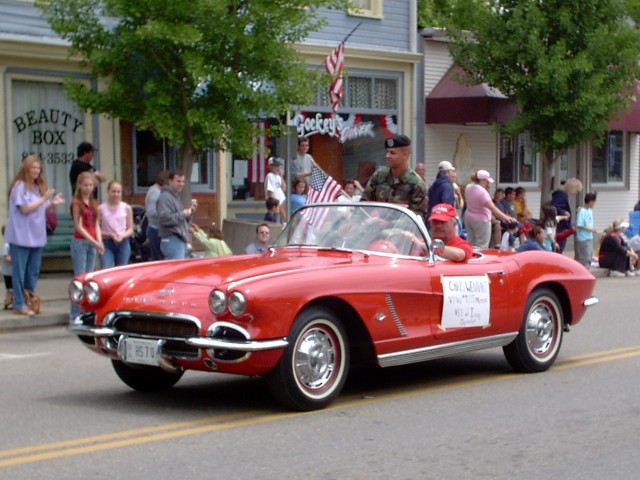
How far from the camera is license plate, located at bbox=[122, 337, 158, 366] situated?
23.4 feet

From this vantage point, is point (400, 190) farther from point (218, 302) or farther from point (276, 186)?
point (276, 186)

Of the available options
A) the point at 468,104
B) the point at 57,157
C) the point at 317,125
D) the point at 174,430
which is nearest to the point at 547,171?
the point at 468,104

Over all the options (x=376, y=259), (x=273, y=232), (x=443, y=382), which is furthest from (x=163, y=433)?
(x=273, y=232)

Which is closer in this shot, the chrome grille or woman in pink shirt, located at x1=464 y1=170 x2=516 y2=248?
the chrome grille

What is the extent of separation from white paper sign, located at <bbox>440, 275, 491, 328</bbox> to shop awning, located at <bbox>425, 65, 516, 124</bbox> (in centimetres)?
1411

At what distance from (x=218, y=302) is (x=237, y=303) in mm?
135

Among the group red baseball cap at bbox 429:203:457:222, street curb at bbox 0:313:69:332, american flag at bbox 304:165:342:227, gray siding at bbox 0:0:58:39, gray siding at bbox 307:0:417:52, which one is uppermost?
gray siding at bbox 307:0:417:52

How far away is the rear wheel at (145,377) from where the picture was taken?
26.2 ft

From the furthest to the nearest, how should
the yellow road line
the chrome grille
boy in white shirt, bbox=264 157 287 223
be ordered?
boy in white shirt, bbox=264 157 287 223
the chrome grille
the yellow road line

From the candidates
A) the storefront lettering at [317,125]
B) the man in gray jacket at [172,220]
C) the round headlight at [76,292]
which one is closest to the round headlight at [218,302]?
the round headlight at [76,292]

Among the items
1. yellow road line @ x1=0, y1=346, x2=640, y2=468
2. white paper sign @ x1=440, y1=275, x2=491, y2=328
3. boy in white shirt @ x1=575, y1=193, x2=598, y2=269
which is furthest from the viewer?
boy in white shirt @ x1=575, y1=193, x2=598, y2=269

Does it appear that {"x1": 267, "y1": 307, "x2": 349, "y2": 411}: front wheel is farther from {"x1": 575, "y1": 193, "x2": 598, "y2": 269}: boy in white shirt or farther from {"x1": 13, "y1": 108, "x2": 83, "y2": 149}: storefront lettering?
{"x1": 575, "y1": 193, "x2": 598, "y2": 269}: boy in white shirt

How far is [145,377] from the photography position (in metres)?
8.05

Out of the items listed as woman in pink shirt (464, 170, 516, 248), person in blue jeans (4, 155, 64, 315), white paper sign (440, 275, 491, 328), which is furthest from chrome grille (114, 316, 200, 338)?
woman in pink shirt (464, 170, 516, 248)
